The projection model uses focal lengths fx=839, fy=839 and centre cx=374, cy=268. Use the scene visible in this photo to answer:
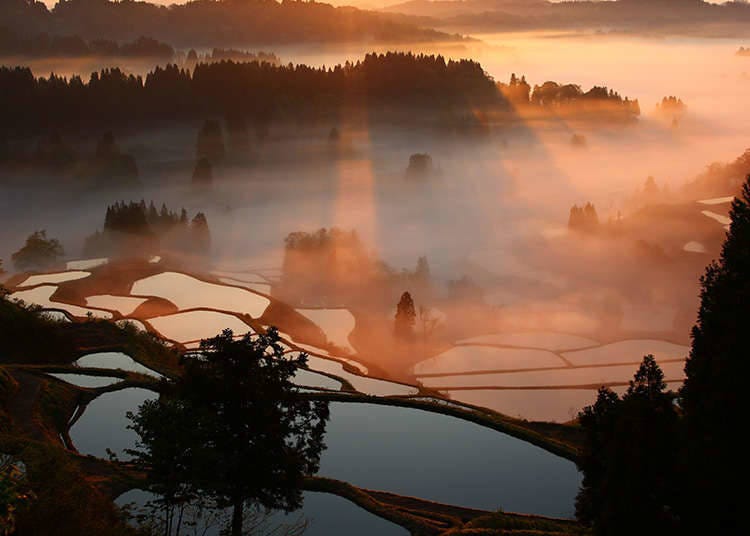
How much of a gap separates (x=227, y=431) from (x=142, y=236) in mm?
157360

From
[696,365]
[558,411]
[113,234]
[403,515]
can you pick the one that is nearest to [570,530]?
[403,515]

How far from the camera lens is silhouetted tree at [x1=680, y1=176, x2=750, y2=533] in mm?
23734

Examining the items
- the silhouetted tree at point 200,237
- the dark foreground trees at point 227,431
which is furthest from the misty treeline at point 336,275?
the dark foreground trees at point 227,431

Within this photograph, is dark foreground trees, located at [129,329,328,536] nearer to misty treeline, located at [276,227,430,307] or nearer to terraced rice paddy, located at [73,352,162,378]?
terraced rice paddy, located at [73,352,162,378]

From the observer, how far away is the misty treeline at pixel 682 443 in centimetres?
2255

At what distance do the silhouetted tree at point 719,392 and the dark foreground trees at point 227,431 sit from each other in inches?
456

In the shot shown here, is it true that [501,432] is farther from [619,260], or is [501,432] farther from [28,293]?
[619,260]

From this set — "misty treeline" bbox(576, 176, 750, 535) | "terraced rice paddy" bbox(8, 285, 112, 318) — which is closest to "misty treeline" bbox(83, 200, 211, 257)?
"terraced rice paddy" bbox(8, 285, 112, 318)

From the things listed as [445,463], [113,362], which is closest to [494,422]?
[445,463]

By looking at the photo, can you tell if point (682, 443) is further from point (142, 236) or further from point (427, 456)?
point (142, 236)

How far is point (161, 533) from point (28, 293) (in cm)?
7122

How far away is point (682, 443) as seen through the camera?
25.0 m

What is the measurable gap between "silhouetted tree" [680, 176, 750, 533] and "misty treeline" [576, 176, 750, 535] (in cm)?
3

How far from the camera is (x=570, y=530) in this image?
3019cm
